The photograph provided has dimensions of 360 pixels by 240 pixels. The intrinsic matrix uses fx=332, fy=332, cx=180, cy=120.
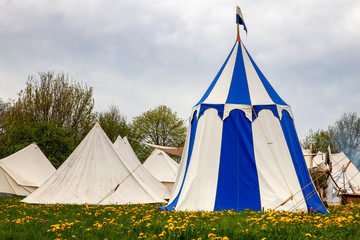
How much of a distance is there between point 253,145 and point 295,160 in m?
1.07

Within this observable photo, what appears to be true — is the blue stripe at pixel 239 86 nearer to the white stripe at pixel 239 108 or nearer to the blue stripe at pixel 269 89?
the white stripe at pixel 239 108

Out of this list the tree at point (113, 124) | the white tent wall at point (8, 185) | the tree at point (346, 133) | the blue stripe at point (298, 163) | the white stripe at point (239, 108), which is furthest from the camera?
the tree at point (346, 133)

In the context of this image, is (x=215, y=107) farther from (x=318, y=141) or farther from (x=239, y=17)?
(x=318, y=141)

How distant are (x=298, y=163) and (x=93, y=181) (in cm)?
630

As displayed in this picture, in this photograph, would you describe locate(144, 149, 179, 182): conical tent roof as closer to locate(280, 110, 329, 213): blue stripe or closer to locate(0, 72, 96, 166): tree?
locate(0, 72, 96, 166): tree

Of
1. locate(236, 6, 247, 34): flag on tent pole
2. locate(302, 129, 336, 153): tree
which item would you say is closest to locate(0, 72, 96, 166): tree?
locate(236, 6, 247, 34): flag on tent pole

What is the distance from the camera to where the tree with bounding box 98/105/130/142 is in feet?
110

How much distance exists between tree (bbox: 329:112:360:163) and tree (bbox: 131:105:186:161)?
1857 centimetres

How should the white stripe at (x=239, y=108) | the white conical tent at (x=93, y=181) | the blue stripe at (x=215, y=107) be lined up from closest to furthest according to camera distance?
the white stripe at (x=239, y=108) < the blue stripe at (x=215, y=107) < the white conical tent at (x=93, y=181)

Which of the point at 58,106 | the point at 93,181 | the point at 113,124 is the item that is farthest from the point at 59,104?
the point at 93,181

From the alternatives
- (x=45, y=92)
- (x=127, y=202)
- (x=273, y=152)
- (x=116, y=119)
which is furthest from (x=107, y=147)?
(x=116, y=119)

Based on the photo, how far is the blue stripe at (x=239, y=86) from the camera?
8234mm

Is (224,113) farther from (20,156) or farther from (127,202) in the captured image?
(20,156)

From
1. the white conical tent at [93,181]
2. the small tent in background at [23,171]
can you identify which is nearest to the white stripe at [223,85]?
the white conical tent at [93,181]
